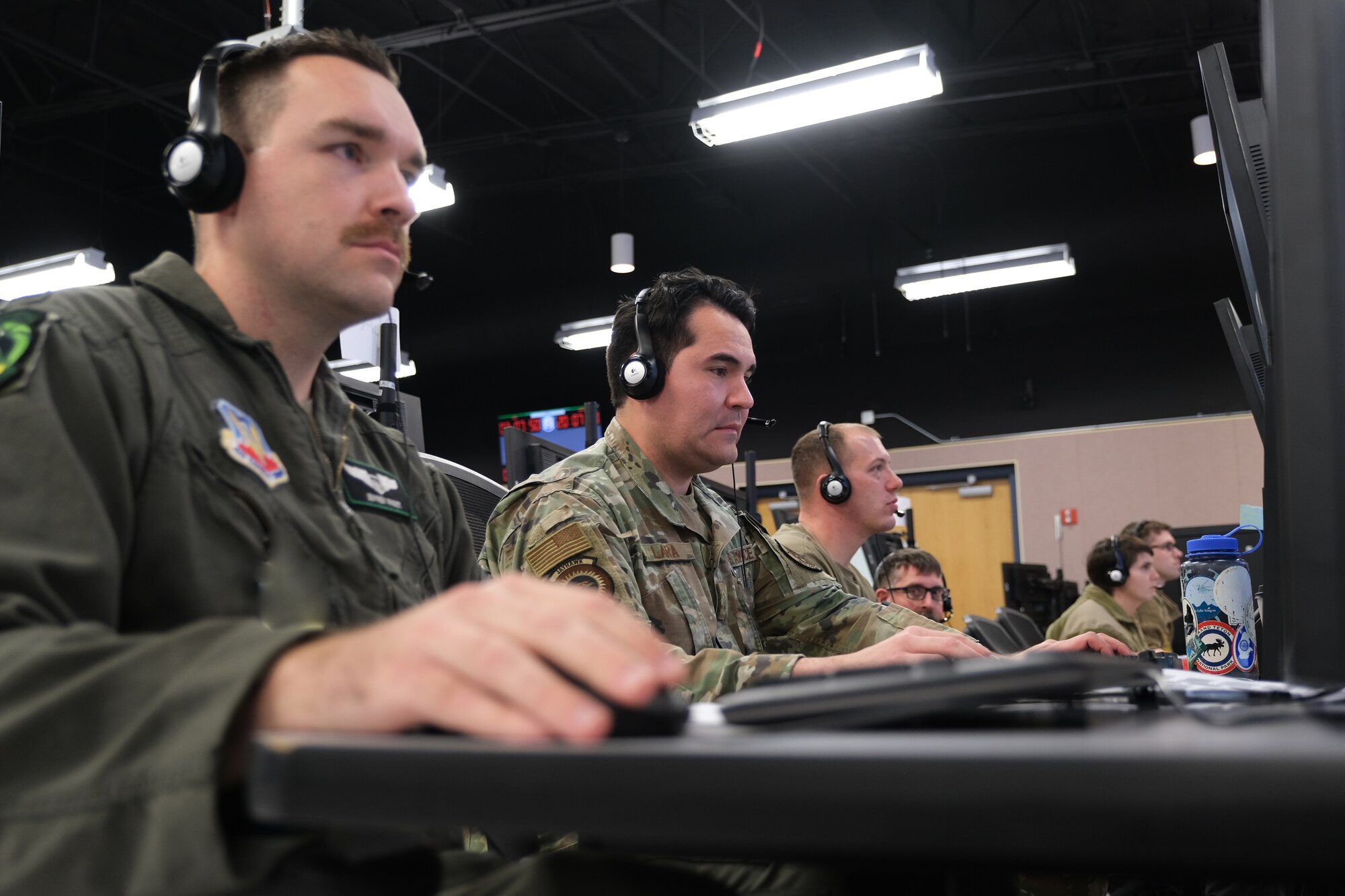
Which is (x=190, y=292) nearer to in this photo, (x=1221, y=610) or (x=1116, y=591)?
(x=1221, y=610)

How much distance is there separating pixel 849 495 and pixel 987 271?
4.45 m

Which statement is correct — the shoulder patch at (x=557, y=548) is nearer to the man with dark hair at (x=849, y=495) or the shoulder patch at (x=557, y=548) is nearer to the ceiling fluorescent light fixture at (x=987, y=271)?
the man with dark hair at (x=849, y=495)

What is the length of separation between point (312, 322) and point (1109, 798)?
91 centimetres

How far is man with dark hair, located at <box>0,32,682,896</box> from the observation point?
A: 43cm

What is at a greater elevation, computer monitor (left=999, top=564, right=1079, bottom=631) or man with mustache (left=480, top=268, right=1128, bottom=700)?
man with mustache (left=480, top=268, right=1128, bottom=700)

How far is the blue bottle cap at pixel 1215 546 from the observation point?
150 centimetres

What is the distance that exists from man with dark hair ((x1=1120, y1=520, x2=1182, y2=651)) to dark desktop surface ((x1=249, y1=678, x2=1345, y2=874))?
498 centimetres

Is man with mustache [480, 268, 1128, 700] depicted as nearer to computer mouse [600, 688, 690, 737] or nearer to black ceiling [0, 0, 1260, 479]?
computer mouse [600, 688, 690, 737]

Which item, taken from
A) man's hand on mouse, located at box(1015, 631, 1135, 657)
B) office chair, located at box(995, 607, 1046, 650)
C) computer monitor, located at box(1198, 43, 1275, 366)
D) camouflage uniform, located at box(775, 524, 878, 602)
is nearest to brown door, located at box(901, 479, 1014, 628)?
office chair, located at box(995, 607, 1046, 650)

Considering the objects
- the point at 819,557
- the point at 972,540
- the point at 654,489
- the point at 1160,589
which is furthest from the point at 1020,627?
the point at 972,540

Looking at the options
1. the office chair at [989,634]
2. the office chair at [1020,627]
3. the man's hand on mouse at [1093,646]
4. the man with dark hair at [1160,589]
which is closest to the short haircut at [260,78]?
the man's hand on mouse at [1093,646]

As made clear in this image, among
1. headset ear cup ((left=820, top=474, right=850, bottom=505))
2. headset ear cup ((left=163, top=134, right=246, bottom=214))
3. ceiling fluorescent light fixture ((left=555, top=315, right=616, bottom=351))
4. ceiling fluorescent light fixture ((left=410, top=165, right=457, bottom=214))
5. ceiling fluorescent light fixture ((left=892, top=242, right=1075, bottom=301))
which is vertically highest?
ceiling fluorescent light fixture ((left=410, top=165, right=457, bottom=214))

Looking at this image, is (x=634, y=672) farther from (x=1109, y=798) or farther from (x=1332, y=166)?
(x=1332, y=166)

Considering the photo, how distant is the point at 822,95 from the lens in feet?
16.8
